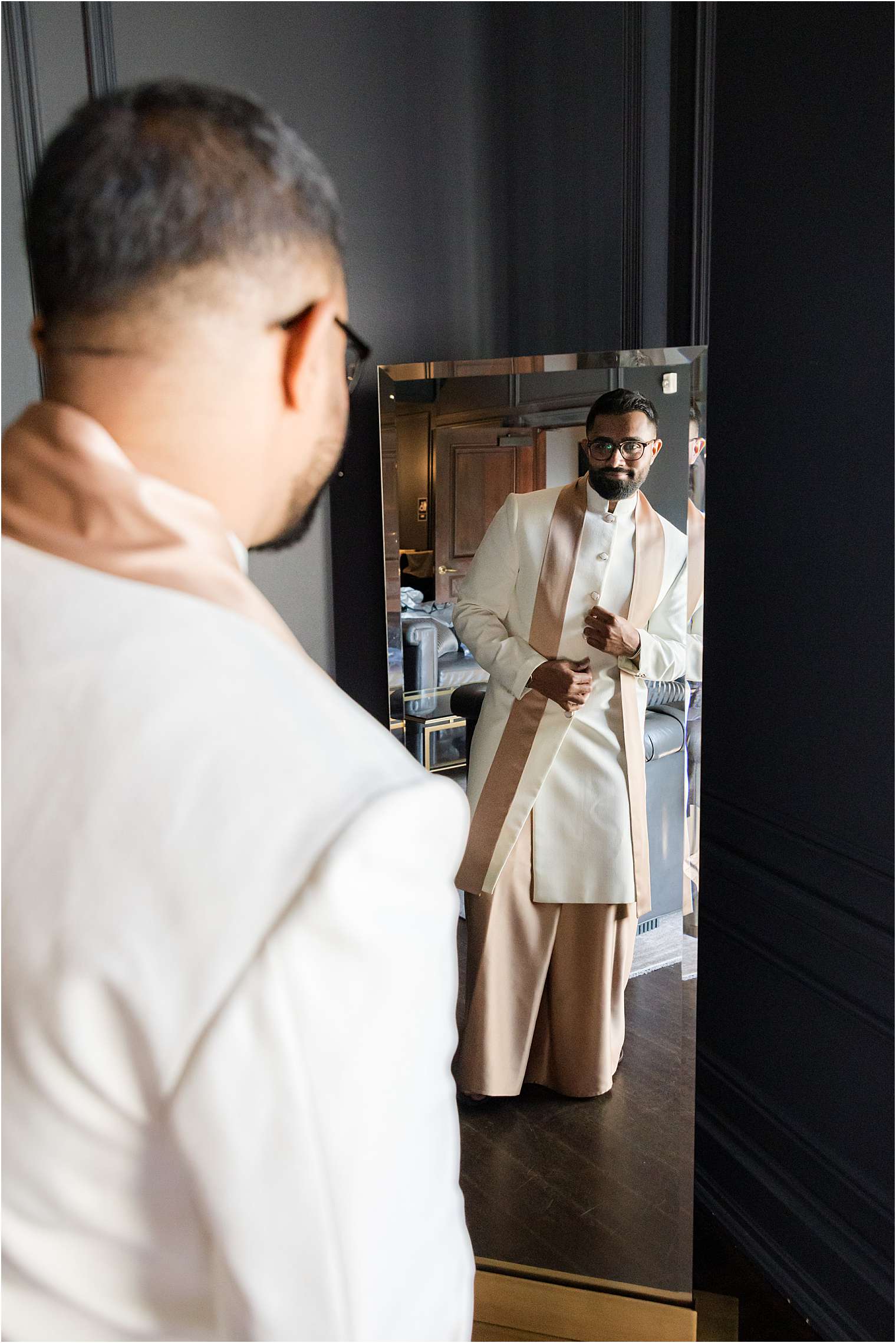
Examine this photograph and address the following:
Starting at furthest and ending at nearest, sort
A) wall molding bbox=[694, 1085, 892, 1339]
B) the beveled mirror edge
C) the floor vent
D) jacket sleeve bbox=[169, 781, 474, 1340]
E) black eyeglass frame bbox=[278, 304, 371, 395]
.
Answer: wall molding bbox=[694, 1085, 892, 1339] → the floor vent → the beveled mirror edge → black eyeglass frame bbox=[278, 304, 371, 395] → jacket sleeve bbox=[169, 781, 474, 1340]

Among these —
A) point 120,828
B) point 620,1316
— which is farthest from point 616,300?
point 620,1316

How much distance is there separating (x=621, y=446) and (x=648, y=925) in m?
0.79

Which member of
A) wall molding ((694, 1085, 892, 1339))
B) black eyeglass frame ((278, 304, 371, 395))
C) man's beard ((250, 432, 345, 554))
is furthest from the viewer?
wall molding ((694, 1085, 892, 1339))

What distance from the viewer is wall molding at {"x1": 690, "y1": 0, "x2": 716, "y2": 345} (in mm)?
1592

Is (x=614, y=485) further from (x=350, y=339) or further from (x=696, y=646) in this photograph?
(x=350, y=339)

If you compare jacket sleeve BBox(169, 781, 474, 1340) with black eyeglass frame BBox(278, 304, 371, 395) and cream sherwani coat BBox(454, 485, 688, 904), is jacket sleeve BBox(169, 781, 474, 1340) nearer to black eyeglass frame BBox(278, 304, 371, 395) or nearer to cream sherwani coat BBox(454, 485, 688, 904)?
black eyeglass frame BBox(278, 304, 371, 395)

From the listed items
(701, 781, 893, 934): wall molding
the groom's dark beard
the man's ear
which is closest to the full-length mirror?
(701, 781, 893, 934): wall molding

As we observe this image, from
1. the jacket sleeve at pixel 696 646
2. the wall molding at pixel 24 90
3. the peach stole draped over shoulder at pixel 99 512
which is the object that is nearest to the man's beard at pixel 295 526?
the peach stole draped over shoulder at pixel 99 512

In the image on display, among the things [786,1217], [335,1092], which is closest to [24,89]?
[335,1092]

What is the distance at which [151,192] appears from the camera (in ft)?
1.94

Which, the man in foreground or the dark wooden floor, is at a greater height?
the man in foreground

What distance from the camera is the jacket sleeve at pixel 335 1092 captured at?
0.52 metres

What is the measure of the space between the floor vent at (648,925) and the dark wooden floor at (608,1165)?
74 millimetres

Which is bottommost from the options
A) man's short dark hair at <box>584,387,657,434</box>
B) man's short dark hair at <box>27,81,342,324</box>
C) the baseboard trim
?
the baseboard trim
